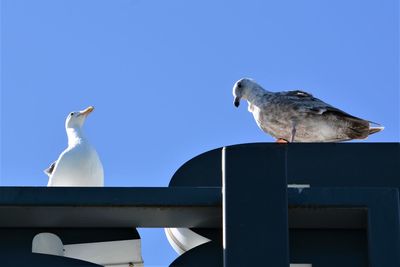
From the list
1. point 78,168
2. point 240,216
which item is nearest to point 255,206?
point 240,216

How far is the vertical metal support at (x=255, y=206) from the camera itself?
4926 millimetres

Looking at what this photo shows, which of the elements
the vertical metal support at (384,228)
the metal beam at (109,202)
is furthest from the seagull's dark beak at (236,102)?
the vertical metal support at (384,228)

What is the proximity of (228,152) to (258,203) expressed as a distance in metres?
0.28

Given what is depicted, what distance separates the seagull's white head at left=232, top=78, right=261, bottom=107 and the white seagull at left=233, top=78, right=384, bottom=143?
0.51 metres

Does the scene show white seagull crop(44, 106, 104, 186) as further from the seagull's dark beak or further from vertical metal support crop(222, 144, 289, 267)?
the seagull's dark beak

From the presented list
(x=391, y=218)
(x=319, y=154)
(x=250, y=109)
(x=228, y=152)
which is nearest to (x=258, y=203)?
(x=228, y=152)

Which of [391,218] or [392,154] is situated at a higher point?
[392,154]

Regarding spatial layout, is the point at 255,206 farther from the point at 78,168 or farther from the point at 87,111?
the point at 87,111

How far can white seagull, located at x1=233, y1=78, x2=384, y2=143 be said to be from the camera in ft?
29.2

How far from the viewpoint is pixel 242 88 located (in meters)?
11.5

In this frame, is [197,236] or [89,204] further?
[197,236]

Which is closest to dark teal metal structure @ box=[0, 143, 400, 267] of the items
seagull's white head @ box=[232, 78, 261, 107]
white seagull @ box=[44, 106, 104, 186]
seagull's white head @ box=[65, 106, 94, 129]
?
white seagull @ box=[44, 106, 104, 186]

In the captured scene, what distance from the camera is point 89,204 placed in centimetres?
528

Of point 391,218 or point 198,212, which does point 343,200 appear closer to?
point 391,218
